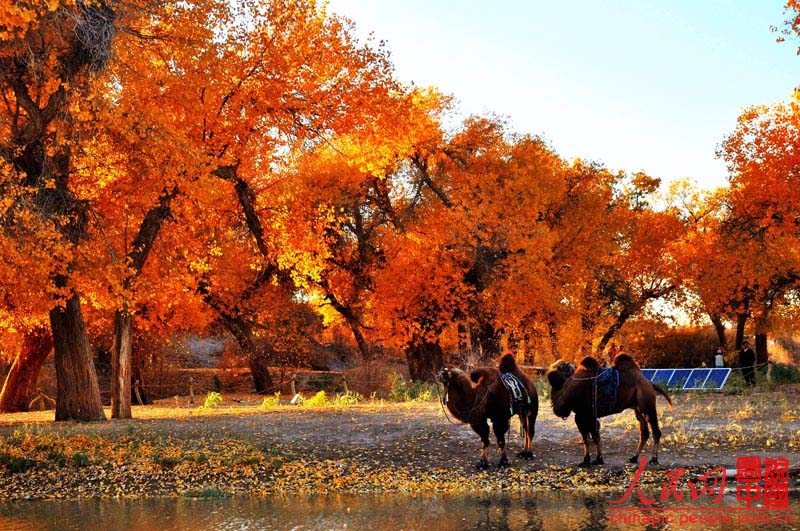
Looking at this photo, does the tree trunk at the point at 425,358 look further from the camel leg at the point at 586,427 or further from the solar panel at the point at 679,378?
the camel leg at the point at 586,427

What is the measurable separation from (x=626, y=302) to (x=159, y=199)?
29130 mm

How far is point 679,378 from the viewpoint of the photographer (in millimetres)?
27484

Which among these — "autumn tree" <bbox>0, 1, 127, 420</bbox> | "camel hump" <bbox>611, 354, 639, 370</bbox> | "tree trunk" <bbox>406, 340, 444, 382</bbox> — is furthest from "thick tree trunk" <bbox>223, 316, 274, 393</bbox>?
"camel hump" <bbox>611, 354, 639, 370</bbox>

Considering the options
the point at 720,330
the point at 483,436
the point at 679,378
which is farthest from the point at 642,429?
the point at 720,330

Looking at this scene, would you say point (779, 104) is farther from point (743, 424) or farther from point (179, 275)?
point (179, 275)

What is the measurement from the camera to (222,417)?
22.9 m

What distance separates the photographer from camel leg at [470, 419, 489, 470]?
47.0 feet

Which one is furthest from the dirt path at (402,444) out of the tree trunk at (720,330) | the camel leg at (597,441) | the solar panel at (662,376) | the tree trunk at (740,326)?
the tree trunk at (720,330)

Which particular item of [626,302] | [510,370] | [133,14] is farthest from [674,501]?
[626,302]

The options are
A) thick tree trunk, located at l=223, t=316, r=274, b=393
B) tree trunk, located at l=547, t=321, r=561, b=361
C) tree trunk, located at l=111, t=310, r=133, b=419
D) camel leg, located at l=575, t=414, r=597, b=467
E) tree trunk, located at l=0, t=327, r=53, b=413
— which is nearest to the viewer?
camel leg, located at l=575, t=414, r=597, b=467

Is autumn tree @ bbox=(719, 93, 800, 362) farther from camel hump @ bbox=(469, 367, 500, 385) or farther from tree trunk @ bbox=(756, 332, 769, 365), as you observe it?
camel hump @ bbox=(469, 367, 500, 385)

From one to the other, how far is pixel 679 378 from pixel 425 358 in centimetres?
1281

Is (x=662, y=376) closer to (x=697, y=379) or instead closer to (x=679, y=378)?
(x=679, y=378)

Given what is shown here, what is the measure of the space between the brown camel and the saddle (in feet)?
1.62
